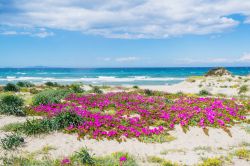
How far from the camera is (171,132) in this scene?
13.1 meters

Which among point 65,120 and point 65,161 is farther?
point 65,120

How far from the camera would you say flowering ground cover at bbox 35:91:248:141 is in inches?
499

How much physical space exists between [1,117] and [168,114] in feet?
27.7

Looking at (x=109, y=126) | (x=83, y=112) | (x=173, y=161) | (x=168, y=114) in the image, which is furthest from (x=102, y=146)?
(x=168, y=114)

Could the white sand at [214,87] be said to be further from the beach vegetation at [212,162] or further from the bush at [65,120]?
the beach vegetation at [212,162]

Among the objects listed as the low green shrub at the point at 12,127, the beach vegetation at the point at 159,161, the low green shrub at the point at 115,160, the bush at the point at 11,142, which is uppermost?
the low green shrub at the point at 12,127

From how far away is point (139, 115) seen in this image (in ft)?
51.5

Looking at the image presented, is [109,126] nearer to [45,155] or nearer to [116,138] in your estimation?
[116,138]

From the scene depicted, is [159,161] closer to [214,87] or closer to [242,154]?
[242,154]

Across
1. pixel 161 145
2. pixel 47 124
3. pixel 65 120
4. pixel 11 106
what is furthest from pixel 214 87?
pixel 47 124

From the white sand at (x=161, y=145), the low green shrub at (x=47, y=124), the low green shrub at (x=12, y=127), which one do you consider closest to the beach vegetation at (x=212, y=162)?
the white sand at (x=161, y=145)

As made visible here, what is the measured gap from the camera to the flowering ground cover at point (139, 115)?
12684 millimetres

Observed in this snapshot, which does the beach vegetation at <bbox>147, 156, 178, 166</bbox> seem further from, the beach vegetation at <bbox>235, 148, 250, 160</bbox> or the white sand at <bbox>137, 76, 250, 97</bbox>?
the white sand at <bbox>137, 76, 250, 97</bbox>

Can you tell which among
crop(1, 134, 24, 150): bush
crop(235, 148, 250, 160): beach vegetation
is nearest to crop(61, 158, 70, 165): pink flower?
crop(1, 134, 24, 150): bush
